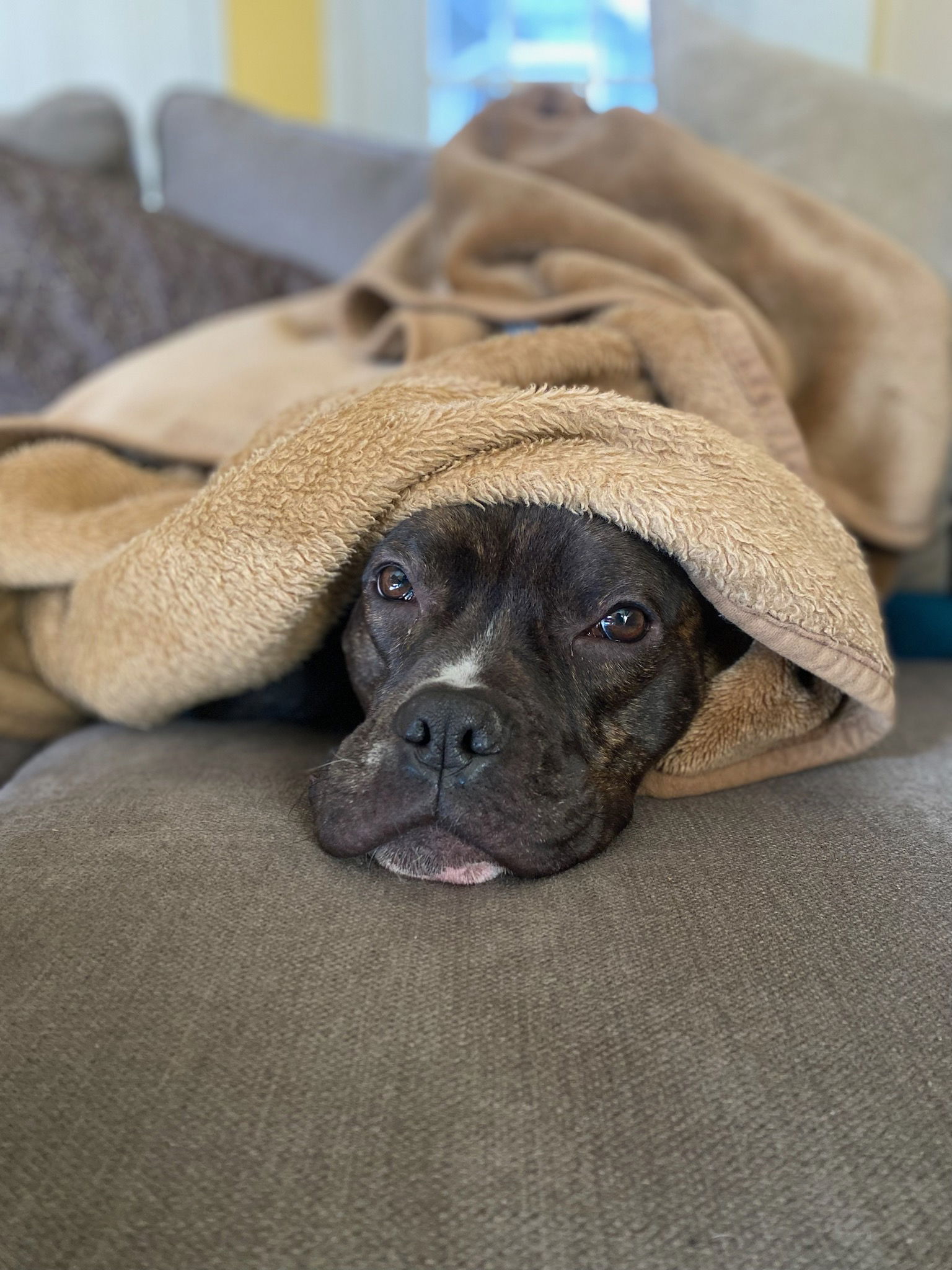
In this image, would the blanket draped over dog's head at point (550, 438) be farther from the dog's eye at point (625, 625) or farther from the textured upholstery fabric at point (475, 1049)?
the textured upholstery fabric at point (475, 1049)

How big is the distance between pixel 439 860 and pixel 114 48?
14.5 ft

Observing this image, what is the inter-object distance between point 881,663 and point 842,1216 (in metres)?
0.70

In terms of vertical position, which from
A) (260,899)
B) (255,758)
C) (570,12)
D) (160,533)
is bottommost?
(255,758)

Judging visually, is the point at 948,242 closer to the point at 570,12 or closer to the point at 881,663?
the point at 881,663

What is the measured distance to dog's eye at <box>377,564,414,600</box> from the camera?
4.53ft

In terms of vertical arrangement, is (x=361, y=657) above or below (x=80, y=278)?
below

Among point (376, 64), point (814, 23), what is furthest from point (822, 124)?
point (376, 64)

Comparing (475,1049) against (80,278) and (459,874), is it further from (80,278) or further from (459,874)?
(80,278)

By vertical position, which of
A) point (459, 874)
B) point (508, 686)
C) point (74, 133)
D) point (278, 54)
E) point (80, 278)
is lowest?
point (459, 874)

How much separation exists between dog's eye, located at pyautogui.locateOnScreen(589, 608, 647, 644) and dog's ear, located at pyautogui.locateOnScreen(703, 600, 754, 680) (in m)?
0.12

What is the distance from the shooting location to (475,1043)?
834mm

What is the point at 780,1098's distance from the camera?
780 mm

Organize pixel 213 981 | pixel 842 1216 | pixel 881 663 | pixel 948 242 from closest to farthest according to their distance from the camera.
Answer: pixel 842 1216 < pixel 213 981 < pixel 881 663 < pixel 948 242

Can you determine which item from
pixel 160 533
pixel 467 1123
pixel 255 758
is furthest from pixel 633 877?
pixel 160 533
